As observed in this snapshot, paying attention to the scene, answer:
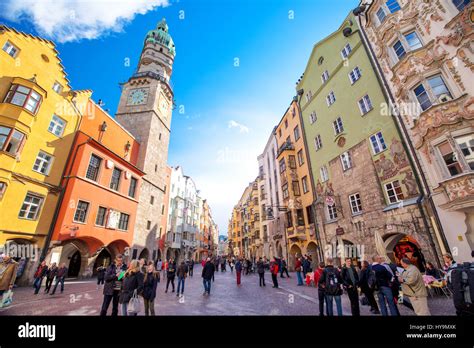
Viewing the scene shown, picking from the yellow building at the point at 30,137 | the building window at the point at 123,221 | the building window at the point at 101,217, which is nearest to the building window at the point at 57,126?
the yellow building at the point at 30,137

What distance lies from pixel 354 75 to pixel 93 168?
2496 cm

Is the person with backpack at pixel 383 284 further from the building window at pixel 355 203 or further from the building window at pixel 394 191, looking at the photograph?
the building window at pixel 355 203

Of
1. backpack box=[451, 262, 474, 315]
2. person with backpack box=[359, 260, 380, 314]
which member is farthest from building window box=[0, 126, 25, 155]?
backpack box=[451, 262, 474, 315]

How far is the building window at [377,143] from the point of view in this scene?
13.7 metres

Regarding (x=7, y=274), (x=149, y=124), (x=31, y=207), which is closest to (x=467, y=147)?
(x=7, y=274)

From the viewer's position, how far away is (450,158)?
10000 mm

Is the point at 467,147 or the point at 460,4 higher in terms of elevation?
the point at 460,4

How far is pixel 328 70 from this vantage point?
20281mm

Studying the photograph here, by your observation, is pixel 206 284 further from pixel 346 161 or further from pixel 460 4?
pixel 460 4

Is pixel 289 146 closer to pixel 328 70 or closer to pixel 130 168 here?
pixel 328 70

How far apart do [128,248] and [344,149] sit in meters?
23.9

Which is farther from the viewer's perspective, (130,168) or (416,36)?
(130,168)
